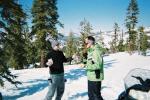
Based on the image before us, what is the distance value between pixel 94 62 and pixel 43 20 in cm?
3542

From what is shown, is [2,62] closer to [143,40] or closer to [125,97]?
[125,97]

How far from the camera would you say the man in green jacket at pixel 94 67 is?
883 centimetres

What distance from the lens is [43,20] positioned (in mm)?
43500

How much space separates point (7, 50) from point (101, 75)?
8.01 m

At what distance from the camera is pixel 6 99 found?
1491 centimetres

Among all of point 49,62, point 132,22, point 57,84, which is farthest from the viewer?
point 132,22

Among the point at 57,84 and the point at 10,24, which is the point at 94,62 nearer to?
the point at 57,84

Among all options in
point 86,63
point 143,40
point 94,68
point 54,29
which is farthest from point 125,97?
point 143,40

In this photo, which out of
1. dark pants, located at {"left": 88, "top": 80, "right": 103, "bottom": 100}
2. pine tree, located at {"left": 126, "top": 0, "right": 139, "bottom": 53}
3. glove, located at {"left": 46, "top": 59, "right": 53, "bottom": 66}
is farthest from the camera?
pine tree, located at {"left": 126, "top": 0, "right": 139, "bottom": 53}

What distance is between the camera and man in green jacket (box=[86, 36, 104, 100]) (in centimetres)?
883

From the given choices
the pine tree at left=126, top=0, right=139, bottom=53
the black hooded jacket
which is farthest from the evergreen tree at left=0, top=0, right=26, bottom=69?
the pine tree at left=126, top=0, right=139, bottom=53

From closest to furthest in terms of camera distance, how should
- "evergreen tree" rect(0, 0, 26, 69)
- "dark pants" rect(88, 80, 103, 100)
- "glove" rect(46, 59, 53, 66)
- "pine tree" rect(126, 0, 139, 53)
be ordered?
"dark pants" rect(88, 80, 103, 100) → "glove" rect(46, 59, 53, 66) → "evergreen tree" rect(0, 0, 26, 69) → "pine tree" rect(126, 0, 139, 53)

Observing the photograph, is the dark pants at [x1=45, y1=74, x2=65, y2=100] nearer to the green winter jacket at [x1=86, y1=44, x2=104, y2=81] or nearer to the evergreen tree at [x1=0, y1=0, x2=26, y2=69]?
the green winter jacket at [x1=86, y1=44, x2=104, y2=81]

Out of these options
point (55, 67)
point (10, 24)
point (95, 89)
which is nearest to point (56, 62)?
point (55, 67)
